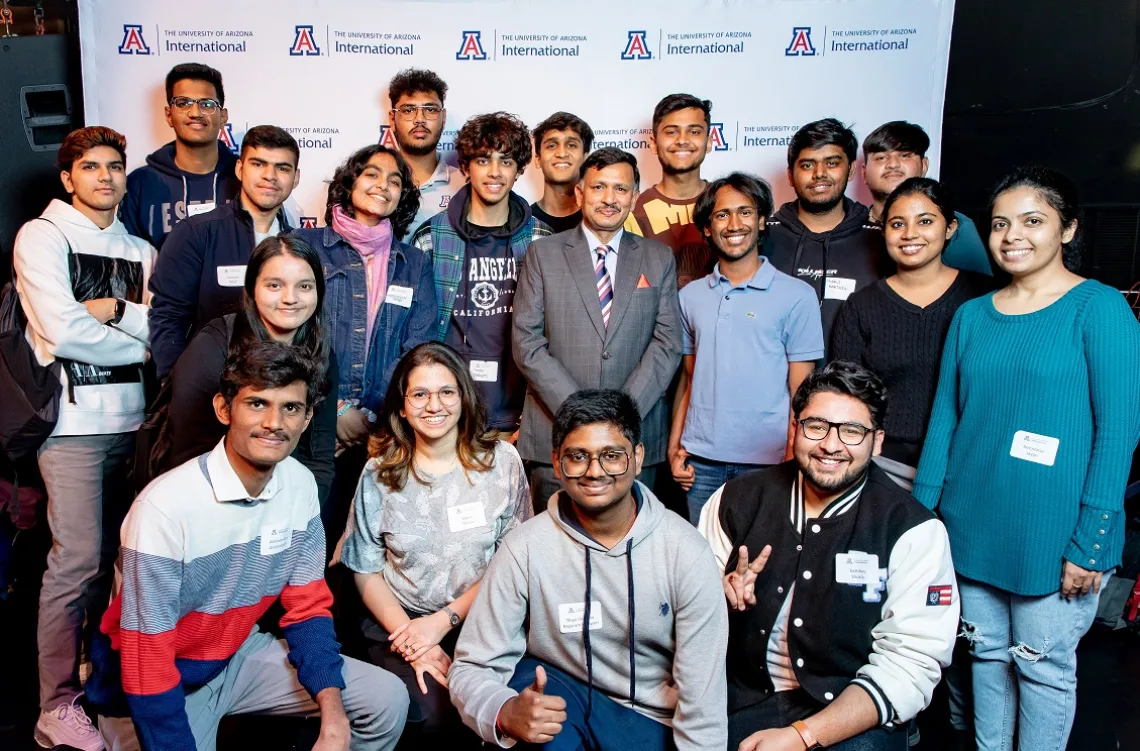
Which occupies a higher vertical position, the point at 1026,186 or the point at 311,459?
the point at 1026,186

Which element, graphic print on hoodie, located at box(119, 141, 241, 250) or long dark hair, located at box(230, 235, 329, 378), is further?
graphic print on hoodie, located at box(119, 141, 241, 250)

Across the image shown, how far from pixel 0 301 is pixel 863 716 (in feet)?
9.34

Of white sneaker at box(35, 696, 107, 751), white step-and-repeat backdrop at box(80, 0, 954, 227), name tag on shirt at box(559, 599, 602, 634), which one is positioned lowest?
white sneaker at box(35, 696, 107, 751)

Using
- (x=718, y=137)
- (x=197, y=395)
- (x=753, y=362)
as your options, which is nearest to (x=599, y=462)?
(x=753, y=362)

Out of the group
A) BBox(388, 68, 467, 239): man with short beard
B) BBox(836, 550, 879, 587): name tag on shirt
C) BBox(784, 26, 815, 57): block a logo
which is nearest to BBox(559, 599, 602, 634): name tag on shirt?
BBox(836, 550, 879, 587): name tag on shirt

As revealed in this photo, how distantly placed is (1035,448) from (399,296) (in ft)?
6.50

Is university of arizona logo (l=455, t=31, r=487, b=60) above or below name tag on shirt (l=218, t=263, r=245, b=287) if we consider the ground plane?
above

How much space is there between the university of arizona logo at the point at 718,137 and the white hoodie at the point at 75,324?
2.58 meters

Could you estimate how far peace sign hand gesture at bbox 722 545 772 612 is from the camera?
76.9 inches

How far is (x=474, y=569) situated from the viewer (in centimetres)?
227

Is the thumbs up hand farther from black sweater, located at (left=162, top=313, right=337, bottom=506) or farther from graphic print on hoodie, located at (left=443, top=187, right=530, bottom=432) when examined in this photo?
graphic print on hoodie, located at (left=443, top=187, right=530, bottom=432)

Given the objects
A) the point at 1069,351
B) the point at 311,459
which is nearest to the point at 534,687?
the point at 311,459

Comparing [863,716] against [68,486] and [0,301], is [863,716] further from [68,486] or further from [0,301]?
[0,301]

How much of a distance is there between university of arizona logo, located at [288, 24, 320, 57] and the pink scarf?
4.53ft
